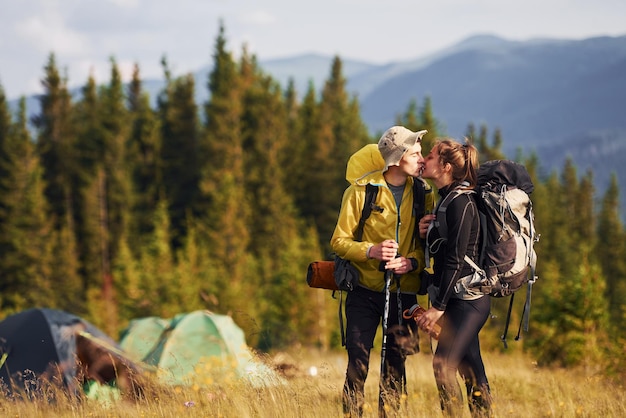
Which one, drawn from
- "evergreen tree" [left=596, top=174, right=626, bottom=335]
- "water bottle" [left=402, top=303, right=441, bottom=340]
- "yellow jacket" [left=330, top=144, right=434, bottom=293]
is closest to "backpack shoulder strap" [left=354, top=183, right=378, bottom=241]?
"yellow jacket" [left=330, top=144, right=434, bottom=293]

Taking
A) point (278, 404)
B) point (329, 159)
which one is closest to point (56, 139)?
point (329, 159)

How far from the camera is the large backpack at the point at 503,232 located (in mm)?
4559

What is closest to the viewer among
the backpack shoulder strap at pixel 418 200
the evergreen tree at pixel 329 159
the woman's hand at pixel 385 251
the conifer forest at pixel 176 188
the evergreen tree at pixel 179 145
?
the woman's hand at pixel 385 251

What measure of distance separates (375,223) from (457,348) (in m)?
0.92

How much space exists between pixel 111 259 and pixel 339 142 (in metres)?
23.7

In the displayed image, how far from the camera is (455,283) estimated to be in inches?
178

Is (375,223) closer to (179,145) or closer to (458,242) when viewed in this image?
(458,242)

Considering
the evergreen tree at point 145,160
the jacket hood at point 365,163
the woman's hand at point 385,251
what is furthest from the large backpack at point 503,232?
the evergreen tree at point 145,160

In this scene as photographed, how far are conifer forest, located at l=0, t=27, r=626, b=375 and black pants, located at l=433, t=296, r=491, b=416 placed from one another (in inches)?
1607

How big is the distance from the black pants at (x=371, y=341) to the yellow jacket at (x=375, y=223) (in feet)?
0.32

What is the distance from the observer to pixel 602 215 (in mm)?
97000

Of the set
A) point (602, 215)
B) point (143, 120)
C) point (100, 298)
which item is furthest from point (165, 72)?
point (602, 215)

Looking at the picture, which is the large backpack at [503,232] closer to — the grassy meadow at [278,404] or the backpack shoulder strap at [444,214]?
the backpack shoulder strap at [444,214]

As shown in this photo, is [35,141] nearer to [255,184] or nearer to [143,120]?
[143,120]
